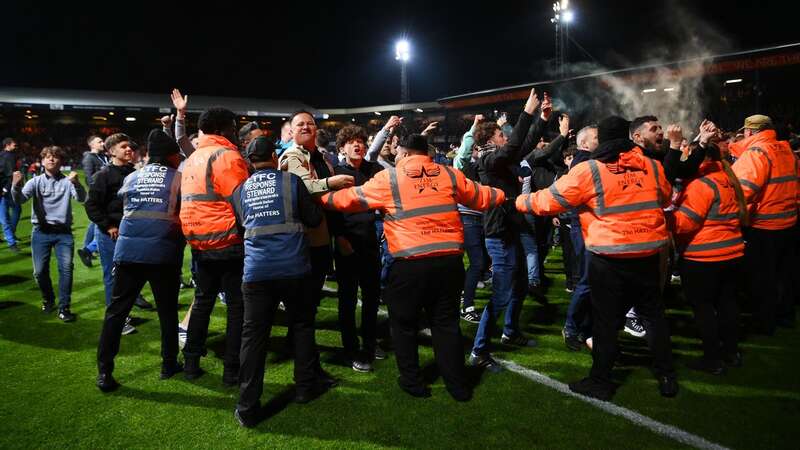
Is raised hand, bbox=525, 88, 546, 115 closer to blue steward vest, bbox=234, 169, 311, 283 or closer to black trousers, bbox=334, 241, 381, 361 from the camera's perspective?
black trousers, bbox=334, 241, 381, 361

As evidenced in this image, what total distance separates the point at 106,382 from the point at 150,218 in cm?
148

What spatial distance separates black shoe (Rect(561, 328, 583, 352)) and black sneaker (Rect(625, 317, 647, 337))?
82cm

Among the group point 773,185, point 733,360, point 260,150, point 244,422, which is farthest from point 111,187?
point 773,185

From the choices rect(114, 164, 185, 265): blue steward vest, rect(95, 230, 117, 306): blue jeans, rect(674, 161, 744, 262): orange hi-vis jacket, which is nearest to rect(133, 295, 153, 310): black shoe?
rect(95, 230, 117, 306): blue jeans

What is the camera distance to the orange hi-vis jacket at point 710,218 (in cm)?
422

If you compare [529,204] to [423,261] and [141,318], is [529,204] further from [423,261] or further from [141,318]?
[141,318]

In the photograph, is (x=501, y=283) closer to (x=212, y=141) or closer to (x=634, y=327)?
(x=634, y=327)

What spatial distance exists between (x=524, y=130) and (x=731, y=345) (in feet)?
9.30

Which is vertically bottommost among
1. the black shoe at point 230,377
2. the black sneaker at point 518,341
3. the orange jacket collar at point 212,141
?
the black sneaker at point 518,341

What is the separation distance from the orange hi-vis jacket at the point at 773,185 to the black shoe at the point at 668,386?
233 centimetres

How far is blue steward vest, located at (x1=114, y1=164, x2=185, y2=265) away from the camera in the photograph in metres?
4.06

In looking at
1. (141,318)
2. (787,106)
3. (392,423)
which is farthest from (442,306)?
(787,106)

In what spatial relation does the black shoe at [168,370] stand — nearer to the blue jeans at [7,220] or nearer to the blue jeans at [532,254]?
the blue jeans at [532,254]

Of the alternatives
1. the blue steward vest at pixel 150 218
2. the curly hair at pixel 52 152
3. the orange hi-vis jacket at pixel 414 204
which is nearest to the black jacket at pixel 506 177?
the orange hi-vis jacket at pixel 414 204
